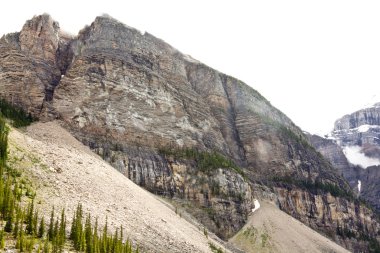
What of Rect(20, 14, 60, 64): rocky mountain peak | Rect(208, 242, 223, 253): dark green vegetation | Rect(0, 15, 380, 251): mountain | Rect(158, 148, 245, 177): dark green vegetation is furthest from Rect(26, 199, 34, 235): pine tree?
Rect(20, 14, 60, 64): rocky mountain peak

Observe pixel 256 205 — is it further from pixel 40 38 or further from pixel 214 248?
pixel 40 38

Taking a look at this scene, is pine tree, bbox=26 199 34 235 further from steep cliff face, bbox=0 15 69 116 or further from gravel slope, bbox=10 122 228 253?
steep cliff face, bbox=0 15 69 116

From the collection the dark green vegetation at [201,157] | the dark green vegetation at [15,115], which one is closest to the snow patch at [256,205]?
the dark green vegetation at [201,157]

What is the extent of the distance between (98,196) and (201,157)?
5893 cm

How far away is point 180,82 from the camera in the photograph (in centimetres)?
15512

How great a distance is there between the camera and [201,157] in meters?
130

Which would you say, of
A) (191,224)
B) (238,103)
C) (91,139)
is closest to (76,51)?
(91,139)

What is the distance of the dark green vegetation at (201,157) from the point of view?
126 meters

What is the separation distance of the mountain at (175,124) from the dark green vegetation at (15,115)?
3930mm

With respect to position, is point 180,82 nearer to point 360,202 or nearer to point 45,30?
point 45,30

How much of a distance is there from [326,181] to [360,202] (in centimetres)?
1814

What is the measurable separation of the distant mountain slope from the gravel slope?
20.6m

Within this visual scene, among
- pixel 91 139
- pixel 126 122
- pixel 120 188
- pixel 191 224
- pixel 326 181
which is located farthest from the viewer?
pixel 326 181

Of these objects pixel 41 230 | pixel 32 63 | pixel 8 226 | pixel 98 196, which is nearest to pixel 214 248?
pixel 98 196
